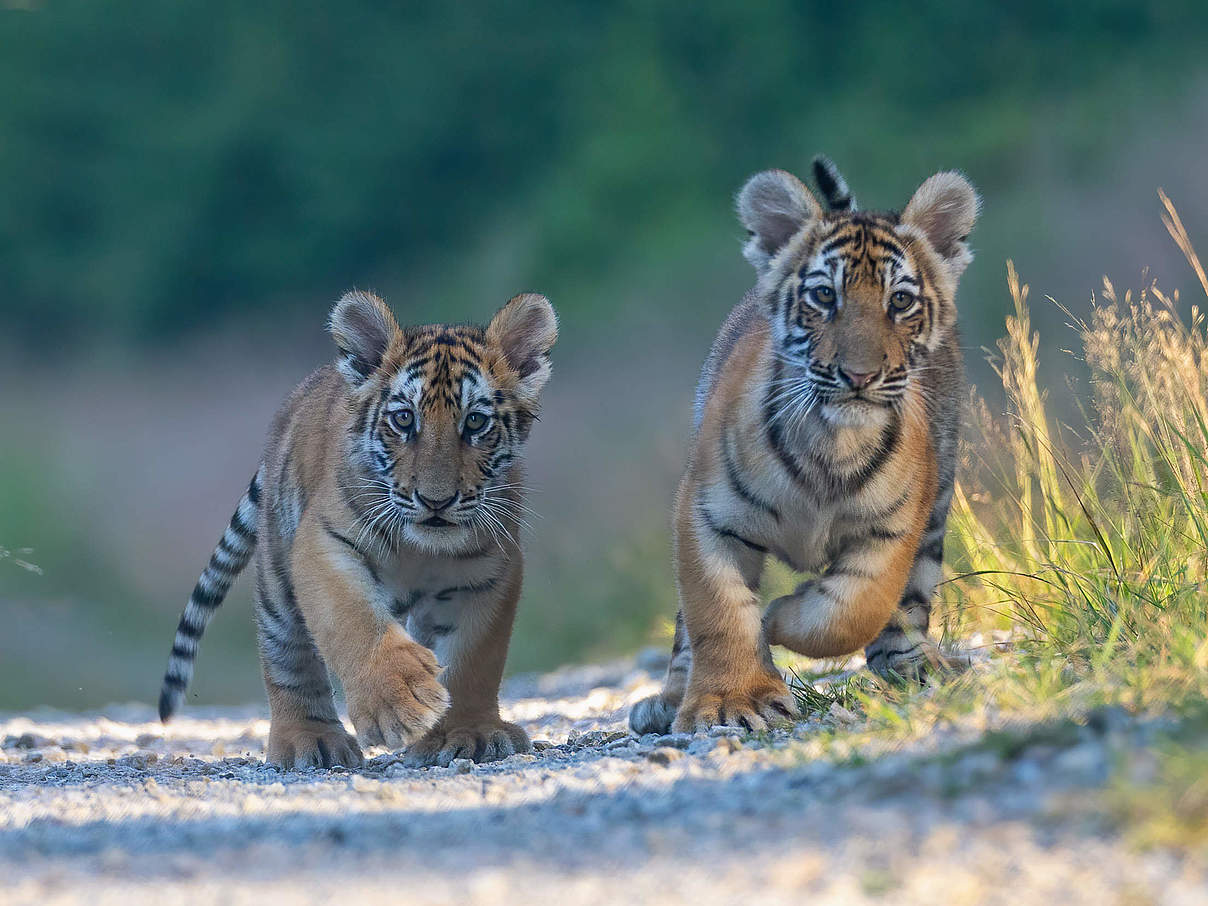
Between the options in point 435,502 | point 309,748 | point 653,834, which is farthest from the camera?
point 309,748

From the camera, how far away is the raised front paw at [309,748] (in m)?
4.88

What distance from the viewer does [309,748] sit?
491cm

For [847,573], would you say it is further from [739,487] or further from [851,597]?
[739,487]

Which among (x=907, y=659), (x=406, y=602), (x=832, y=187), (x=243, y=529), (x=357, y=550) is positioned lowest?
(x=907, y=659)

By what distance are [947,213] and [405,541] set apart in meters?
1.88

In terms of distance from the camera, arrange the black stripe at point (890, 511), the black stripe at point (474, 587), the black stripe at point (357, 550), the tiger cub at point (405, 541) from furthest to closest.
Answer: the black stripe at point (474, 587)
the black stripe at point (357, 550)
the tiger cub at point (405, 541)
the black stripe at point (890, 511)

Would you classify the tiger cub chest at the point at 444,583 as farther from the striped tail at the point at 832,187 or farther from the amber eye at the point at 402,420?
the striped tail at the point at 832,187

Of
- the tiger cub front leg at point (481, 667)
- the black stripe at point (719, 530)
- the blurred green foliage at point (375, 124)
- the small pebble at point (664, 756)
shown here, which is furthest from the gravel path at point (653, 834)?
the blurred green foliage at point (375, 124)

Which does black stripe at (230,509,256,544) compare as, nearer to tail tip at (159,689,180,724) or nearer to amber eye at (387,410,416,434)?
tail tip at (159,689,180,724)

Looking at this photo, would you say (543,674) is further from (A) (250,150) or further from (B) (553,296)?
(A) (250,150)

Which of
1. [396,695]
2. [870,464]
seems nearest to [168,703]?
[396,695]

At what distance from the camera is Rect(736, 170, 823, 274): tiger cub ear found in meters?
4.62

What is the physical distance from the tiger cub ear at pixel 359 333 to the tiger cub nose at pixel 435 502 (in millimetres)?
682

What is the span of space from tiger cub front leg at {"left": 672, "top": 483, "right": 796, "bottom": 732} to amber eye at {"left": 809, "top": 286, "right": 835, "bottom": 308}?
0.67m
